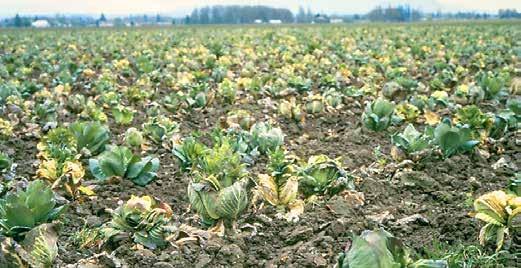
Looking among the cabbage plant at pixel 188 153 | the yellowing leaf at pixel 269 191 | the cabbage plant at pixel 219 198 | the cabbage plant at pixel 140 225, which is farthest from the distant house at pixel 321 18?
the cabbage plant at pixel 140 225

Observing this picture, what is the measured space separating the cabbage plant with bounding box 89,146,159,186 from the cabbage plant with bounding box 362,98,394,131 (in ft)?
8.34

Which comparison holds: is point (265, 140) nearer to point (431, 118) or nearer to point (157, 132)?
point (157, 132)

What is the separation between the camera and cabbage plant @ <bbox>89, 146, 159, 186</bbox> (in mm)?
4852

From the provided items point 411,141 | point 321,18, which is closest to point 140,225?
point 411,141

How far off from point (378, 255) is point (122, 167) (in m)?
2.66

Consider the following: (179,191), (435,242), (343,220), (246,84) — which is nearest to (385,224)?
(343,220)

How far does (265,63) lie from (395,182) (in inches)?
411

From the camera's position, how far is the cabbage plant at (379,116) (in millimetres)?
6688

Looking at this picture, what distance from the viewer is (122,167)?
486 centimetres

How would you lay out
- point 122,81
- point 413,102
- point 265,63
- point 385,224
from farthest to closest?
point 265,63 → point 122,81 → point 413,102 → point 385,224

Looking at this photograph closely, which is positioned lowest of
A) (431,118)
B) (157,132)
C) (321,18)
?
(321,18)

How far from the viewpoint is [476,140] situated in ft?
17.5

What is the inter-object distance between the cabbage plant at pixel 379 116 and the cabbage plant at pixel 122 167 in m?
2.54

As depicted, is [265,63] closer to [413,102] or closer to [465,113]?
[413,102]
